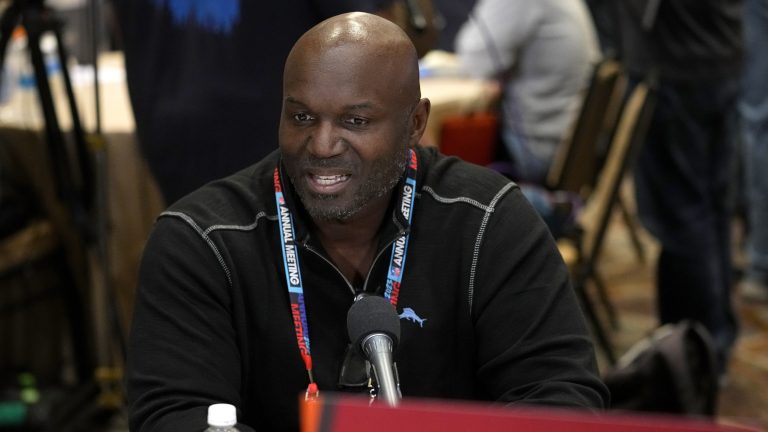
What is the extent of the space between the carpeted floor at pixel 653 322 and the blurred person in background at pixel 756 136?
132mm

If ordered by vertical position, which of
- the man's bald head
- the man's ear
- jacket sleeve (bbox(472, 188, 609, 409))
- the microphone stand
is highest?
the man's bald head

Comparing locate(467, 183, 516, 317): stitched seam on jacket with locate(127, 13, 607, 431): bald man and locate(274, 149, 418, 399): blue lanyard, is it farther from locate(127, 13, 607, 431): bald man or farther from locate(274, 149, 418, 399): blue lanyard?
locate(274, 149, 418, 399): blue lanyard

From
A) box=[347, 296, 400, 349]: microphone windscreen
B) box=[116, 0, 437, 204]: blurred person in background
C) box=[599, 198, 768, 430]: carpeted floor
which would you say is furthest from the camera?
box=[599, 198, 768, 430]: carpeted floor

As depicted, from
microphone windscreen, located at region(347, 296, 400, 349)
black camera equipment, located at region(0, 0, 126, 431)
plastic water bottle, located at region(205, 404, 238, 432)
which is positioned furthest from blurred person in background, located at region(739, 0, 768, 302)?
plastic water bottle, located at region(205, 404, 238, 432)

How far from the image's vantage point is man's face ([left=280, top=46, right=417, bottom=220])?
55.9 inches

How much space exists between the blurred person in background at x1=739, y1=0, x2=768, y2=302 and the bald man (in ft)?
9.16

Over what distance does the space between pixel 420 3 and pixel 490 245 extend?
0.85 m

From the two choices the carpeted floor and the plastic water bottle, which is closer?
the plastic water bottle

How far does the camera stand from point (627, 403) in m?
2.34

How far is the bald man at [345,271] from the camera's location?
56.5 inches

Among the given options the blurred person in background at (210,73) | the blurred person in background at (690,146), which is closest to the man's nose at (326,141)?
the blurred person in background at (210,73)

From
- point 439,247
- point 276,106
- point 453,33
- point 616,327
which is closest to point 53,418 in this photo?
point 276,106

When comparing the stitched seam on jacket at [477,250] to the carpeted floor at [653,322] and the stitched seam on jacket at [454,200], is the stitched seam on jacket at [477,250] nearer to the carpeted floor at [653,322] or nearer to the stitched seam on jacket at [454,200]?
the stitched seam on jacket at [454,200]

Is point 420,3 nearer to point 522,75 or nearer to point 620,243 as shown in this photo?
point 522,75
